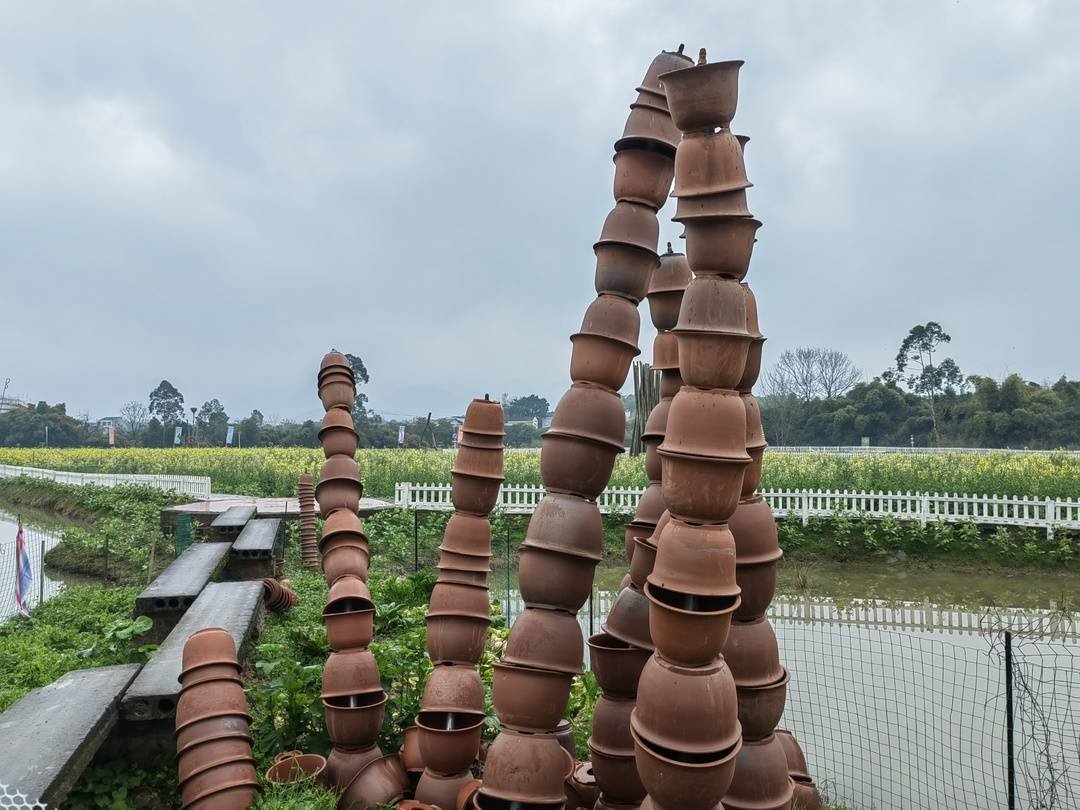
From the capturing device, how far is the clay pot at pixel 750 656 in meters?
2.46

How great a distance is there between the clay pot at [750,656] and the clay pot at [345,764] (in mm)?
1871

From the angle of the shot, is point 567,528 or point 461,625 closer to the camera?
point 567,528

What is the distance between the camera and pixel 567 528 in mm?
2666

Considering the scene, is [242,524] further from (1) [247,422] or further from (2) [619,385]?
(1) [247,422]

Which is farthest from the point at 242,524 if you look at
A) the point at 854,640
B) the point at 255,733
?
the point at 854,640

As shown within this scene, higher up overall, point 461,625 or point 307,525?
point 461,625

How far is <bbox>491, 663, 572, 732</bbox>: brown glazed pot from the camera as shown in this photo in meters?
2.57

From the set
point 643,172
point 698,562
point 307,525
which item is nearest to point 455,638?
point 698,562

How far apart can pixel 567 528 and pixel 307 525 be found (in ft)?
29.1

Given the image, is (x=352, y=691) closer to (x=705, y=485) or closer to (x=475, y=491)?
(x=475, y=491)

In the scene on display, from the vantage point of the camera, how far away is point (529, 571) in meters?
2.68

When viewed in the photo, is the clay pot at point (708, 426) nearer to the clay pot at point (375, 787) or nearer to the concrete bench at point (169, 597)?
the clay pot at point (375, 787)

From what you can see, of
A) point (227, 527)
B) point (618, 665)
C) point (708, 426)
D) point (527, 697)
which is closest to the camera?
point (708, 426)

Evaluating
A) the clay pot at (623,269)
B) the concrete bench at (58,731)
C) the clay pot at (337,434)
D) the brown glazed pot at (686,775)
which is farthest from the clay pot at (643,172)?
the concrete bench at (58,731)
